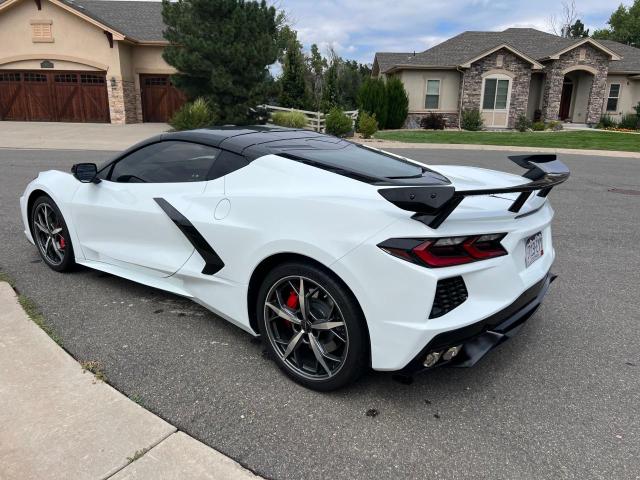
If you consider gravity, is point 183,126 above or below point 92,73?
below

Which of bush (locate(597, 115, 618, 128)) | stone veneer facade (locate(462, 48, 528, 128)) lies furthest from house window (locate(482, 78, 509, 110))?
bush (locate(597, 115, 618, 128))

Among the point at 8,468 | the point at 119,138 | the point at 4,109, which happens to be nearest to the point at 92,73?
the point at 4,109

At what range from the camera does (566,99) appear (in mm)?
31141

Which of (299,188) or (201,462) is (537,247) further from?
(201,462)

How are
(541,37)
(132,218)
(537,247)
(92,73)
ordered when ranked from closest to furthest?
(537,247), (132,218), (92,73), (541,37)

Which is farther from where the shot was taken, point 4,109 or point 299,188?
point 4,109

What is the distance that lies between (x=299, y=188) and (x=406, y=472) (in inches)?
60.7

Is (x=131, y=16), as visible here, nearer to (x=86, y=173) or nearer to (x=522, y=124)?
(x=522, y=124)

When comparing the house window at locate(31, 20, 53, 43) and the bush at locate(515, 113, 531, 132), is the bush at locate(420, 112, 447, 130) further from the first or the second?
the house window at locate(31, 20, 53, 43)

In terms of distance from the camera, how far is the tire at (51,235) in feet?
14.3

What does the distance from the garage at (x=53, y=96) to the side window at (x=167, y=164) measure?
25413 millimetres

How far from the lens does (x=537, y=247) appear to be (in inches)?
117

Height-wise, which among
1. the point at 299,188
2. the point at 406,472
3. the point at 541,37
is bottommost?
the point at 406,472

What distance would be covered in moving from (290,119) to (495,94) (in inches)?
535
